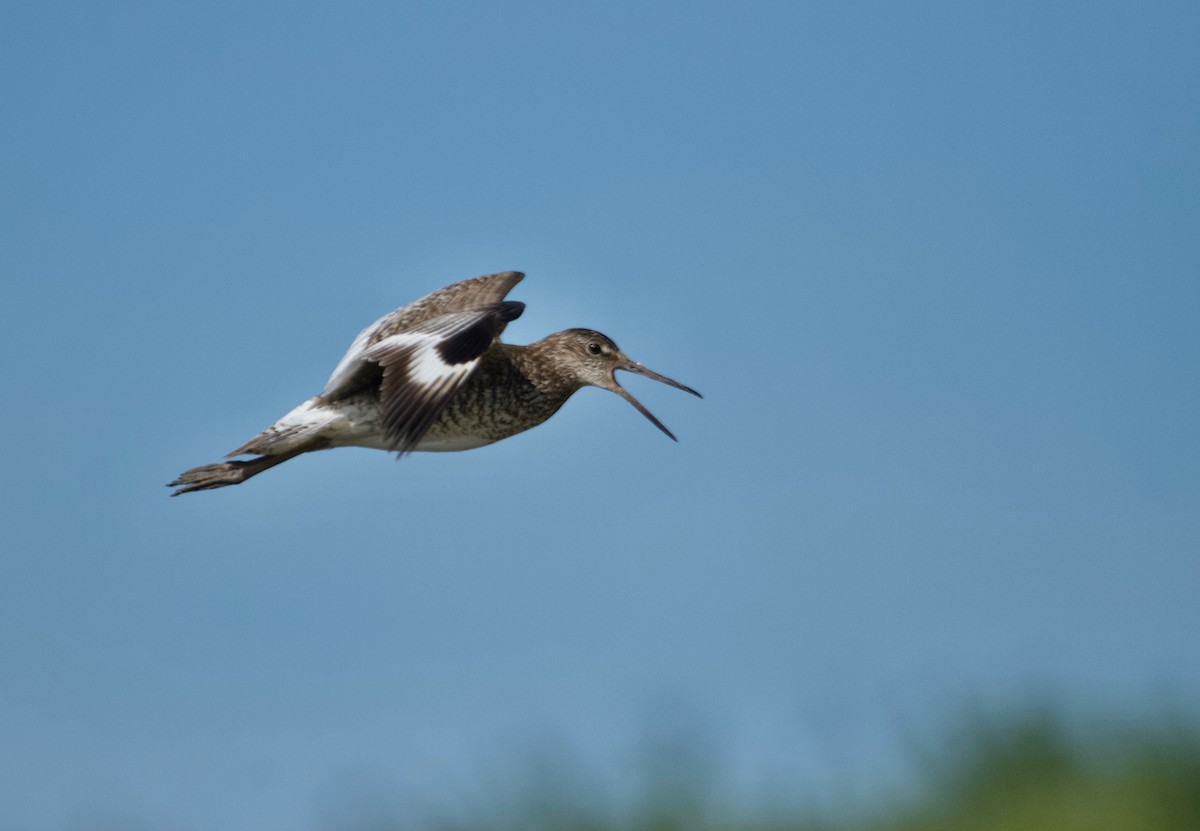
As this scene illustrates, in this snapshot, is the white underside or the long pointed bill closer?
the white underside

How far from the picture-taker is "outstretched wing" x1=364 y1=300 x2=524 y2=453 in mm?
7883

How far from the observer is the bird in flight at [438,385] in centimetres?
809

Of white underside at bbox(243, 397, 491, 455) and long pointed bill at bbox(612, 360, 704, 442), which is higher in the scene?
long pointed bill at bbox(612, 360, 704, 442)

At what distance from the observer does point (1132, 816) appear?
15.1m

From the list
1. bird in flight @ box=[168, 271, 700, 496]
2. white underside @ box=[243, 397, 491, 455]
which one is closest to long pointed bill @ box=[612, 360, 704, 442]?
bird in flight @ box=[168, 271, 700, 496]

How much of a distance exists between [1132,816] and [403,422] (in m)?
10.3

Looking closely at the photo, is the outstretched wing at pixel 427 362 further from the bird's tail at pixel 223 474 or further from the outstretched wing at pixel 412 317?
the bird's tail at pixel 223 474

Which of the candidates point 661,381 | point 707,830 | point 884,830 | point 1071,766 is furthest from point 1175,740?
point 661,381

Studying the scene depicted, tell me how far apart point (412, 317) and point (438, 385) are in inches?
80.2

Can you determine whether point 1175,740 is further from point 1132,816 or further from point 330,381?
point 330,381

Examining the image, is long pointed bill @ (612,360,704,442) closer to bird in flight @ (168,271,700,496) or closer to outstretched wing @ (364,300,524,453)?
bird in flight @ (168,271,700,496)

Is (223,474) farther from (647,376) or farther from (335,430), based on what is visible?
(647,376)

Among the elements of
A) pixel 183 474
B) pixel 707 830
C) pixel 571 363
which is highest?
pixel 571 363

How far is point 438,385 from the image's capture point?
8.02m
